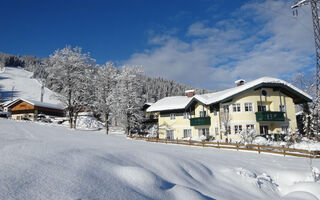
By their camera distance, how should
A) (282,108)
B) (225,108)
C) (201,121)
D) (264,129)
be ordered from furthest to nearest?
1. (201,121)
2. (282,108)
3. (225,108)
4. (264,129)

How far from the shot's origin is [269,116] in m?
25.9

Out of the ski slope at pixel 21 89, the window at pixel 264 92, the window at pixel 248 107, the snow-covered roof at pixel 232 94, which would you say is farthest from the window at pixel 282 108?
the ski slope at pixel 21 89

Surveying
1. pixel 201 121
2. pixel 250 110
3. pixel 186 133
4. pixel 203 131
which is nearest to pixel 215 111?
pixel 201 121

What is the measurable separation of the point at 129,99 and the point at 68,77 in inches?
380

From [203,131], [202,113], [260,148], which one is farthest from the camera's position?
[202,113]

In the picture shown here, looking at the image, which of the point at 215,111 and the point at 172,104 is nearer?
the point at 215,111

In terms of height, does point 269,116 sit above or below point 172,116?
below

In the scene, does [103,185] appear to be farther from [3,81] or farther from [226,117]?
[3,81]

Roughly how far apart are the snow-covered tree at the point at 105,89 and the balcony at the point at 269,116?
21318 millimetres

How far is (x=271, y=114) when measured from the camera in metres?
Result: 26.1

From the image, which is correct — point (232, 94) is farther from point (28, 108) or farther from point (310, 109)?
point (28, 108)

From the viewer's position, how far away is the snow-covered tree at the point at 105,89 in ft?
115

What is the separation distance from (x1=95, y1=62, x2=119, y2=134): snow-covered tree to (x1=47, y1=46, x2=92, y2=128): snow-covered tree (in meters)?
3.63

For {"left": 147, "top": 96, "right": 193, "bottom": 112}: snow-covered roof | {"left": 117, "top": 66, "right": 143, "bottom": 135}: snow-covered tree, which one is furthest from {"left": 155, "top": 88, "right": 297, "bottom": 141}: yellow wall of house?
{"left": 117, "top": 66, "right": 143, "bottom": 135}: snow-covered tree
